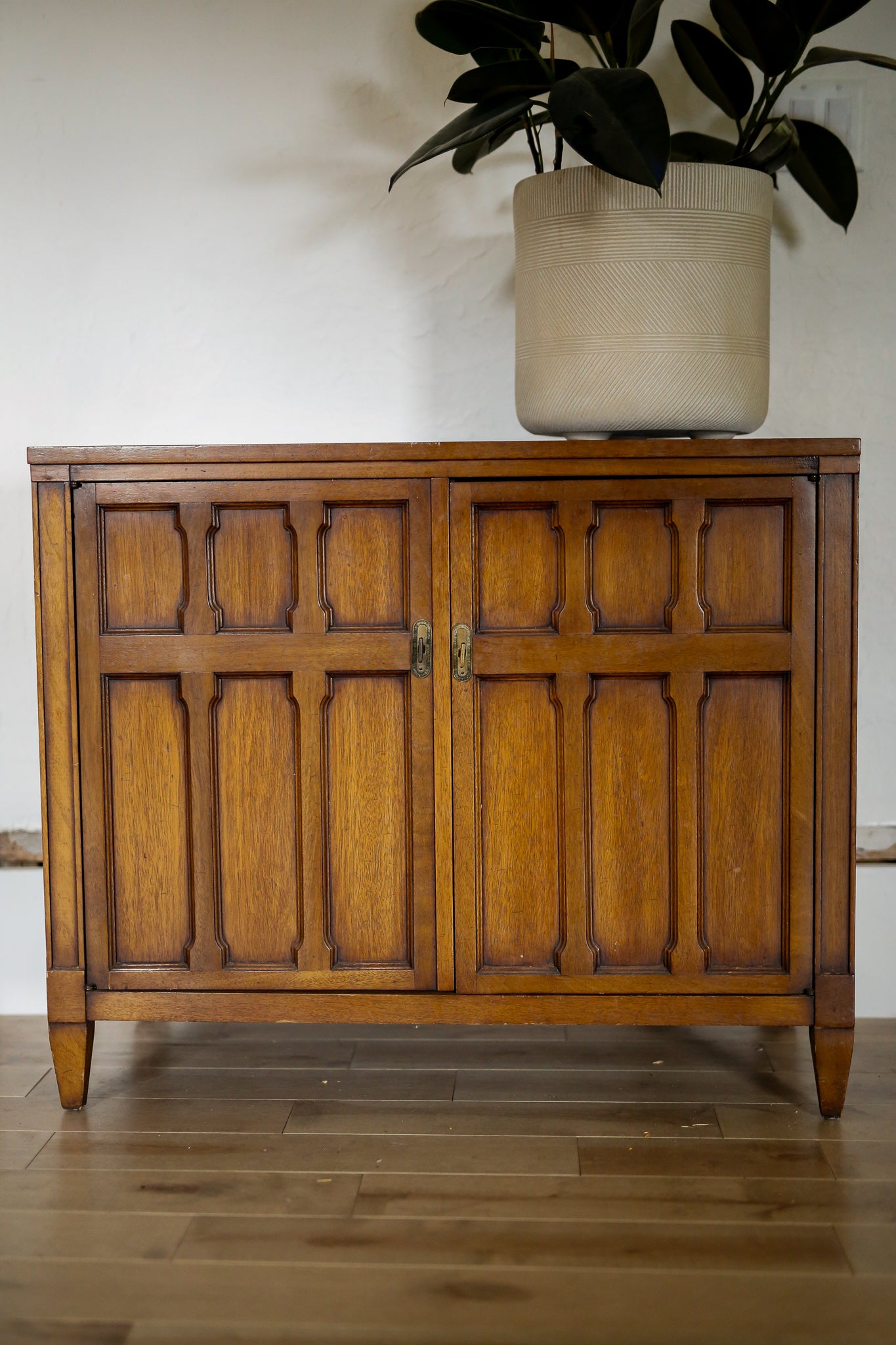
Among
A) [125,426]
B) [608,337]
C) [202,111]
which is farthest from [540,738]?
[202,111]

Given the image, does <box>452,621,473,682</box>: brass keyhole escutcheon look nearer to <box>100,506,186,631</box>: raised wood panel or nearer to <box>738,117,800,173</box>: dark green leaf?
<box>100,506,186,631</box>: raised wood panel

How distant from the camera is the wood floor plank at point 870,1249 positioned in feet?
4.64

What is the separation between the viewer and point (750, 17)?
5.87 ft

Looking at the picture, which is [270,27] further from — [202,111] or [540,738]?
[540,738]

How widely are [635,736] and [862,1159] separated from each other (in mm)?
696

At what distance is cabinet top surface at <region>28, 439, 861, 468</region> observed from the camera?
5.63ft

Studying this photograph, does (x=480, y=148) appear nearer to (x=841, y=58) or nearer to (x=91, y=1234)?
(x=841, y=58)

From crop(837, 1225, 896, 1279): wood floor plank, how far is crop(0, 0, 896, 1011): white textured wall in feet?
3.16

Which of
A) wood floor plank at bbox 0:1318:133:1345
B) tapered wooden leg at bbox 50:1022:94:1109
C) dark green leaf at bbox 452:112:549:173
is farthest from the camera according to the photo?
dark green leaf at bbox 452:112:549:173

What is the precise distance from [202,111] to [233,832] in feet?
4.63

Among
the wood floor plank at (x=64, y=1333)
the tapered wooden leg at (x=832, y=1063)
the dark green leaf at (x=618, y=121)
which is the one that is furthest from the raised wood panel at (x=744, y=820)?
the wood floor plank at (x=64, y=1333)

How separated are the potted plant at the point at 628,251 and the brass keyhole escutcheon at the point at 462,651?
0.36 m

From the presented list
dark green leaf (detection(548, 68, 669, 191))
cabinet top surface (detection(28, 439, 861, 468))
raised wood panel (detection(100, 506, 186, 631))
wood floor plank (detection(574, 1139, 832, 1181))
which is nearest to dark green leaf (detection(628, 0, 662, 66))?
dark green leaf (detection(548, 68, 669, 191))

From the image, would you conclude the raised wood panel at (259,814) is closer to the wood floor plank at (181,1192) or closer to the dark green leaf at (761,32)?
the wood floor plank at (181,1192)
